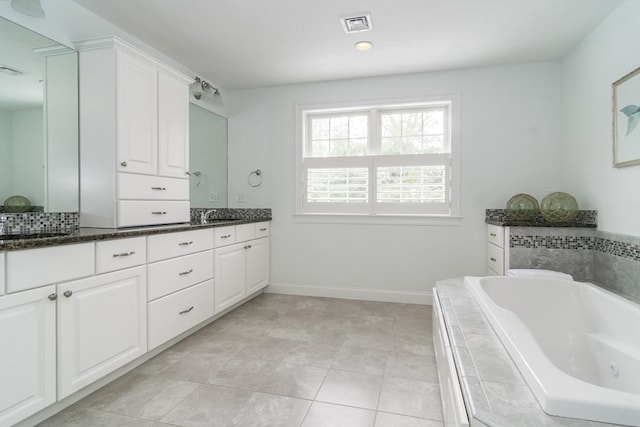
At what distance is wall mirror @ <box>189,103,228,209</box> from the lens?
3.36 meters

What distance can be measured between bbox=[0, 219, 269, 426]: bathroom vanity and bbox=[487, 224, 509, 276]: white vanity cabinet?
8.06 ft

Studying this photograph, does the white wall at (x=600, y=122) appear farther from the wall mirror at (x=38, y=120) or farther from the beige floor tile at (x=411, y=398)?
the wall mirror at (x=38, y=120)

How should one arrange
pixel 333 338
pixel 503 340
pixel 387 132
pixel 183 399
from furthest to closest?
pixel 387 132 → pixel 333 338 → pixel 183 399 → pixel 503 340

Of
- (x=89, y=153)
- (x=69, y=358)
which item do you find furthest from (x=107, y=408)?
(x=89, y=153)

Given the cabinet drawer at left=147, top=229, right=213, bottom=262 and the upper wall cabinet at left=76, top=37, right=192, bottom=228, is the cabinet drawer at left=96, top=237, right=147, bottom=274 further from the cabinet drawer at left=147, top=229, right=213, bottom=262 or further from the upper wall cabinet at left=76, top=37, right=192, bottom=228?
the upper wall cabinet at left=76, top=37, right=192, bottom=228

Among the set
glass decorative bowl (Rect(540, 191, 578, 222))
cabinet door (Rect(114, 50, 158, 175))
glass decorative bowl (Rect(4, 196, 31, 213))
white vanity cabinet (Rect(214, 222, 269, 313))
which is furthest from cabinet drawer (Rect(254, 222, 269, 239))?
glass decorative bowl (Rect(540, 191, 578, 222))

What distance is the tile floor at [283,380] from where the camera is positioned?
1.58m

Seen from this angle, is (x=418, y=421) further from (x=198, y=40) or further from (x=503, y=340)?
(x=198, y=40)

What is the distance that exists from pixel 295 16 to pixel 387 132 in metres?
1.61

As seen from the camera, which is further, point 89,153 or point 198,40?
point 198,40

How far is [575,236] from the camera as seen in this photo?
257cm

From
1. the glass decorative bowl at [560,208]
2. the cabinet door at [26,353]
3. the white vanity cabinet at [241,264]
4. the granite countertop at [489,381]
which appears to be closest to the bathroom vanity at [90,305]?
the cabinet door at [26,353]

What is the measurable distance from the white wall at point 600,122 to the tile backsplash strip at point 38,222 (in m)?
3.62

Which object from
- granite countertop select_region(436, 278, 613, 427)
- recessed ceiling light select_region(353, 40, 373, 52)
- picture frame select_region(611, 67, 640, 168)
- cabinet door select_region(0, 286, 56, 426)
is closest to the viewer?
granite countertop select_region(436, 278, 613, 427)
